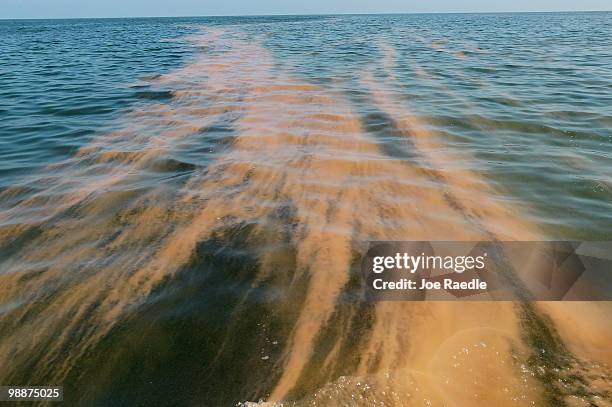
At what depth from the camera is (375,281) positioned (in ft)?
8.55

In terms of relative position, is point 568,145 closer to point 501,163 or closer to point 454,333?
point 501,163

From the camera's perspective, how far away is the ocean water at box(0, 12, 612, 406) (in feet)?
6.30

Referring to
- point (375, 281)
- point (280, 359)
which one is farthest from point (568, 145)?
point (280, 359)

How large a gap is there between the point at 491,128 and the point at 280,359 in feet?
16.2

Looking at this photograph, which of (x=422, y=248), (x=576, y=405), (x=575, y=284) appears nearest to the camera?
(x=576, y=405)

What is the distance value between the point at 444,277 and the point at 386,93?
623 cm

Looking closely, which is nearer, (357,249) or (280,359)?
(280,359)

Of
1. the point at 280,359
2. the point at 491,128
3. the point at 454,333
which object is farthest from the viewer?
the point at 491,128

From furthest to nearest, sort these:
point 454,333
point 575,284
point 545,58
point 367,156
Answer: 1. point 545,58
2. point 367,156
3. point 575,284
4. point 454,333

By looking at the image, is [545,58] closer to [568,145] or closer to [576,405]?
[568,145]

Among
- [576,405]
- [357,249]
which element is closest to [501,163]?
[357,249]

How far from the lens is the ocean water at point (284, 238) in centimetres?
192

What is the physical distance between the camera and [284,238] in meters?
3.06

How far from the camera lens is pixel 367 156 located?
15.5 ft
